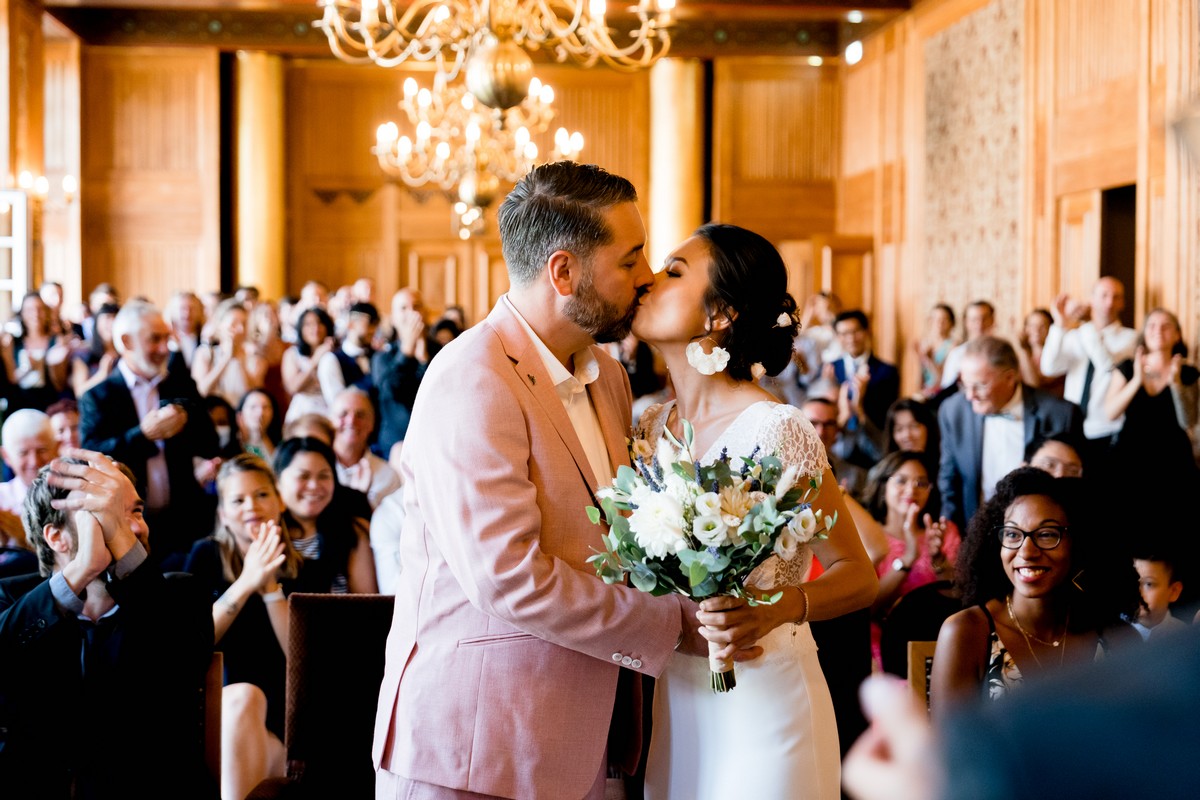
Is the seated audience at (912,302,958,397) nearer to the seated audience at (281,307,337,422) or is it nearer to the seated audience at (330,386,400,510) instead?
the seated audience at (281,307,337,422)

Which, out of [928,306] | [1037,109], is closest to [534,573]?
[1037,109]

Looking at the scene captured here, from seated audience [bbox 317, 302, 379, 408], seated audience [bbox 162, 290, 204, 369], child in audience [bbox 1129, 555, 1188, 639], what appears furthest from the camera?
seated audience [bbox 162, 290, 204, 369]

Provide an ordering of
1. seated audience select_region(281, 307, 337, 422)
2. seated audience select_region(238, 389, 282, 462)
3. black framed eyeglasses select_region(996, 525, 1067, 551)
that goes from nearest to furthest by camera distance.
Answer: black framed eyeglasses select_region(996, 525, 1067, 551)
seated audience select_region(238, 389, 282, 462)
seated audience select_region(281, 307, 337, 422)

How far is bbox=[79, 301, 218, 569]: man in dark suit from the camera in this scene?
5.21 m

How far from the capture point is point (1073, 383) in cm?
845

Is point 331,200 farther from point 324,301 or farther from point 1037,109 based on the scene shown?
point 1037,109

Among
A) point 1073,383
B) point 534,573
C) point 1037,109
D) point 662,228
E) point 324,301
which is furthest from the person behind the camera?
point 662,228

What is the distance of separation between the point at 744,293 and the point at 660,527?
588mm

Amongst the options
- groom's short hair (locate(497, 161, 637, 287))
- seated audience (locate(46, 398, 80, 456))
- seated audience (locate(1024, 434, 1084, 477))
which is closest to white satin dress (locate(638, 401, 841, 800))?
groom's short hair (locate(497, 161, 637, 287))

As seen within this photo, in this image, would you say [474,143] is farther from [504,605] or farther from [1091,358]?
[504,605]

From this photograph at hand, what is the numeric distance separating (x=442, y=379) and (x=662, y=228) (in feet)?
44.3

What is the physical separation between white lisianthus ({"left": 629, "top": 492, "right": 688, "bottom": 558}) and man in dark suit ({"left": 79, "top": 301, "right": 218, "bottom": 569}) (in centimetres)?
341

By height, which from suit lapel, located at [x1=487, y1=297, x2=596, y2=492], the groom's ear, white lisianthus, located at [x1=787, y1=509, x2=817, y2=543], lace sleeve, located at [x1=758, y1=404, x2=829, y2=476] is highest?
the groom's ear

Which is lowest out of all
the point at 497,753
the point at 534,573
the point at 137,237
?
the point at 497,753
